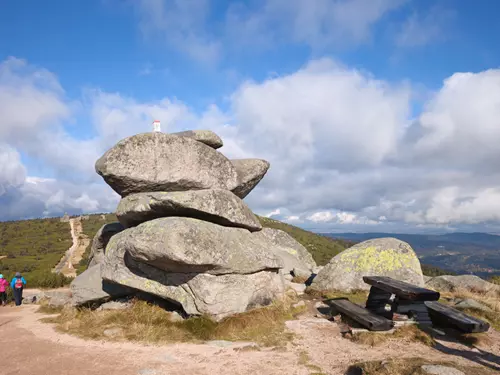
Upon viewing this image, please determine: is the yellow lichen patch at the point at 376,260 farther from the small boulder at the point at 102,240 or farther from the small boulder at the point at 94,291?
the small boulder at the point at 102,240

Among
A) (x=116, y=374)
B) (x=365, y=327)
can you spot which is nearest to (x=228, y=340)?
(x=116, y=374)

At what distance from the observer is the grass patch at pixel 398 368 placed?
6.95 metres

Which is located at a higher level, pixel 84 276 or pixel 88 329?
pixel 84 276

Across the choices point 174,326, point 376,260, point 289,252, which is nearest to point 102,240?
point 174,326

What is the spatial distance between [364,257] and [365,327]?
19.4 feet

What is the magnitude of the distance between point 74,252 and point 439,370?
184 ft

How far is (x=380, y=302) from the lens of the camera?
1165 cm

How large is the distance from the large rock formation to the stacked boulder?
3.29 metres

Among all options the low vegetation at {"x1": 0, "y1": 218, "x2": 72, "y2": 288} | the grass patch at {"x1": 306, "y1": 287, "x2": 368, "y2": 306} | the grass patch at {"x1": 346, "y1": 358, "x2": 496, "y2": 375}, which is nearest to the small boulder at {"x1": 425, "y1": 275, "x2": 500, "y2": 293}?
the grass patch at {"x1": 306, "y1": 287, "x2": 368, "y2": 306}

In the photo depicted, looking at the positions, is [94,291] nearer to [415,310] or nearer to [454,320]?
[415,310]

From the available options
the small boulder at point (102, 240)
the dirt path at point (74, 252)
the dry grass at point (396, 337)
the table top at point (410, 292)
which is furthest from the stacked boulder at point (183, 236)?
the dirt path at point (74, 252)

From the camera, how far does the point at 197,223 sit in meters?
12.9

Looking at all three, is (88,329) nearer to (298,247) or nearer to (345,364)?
(345,364)

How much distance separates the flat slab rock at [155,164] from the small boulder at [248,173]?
79.9 inches
